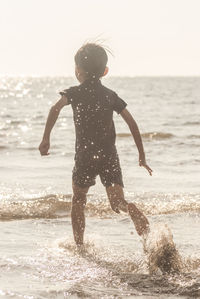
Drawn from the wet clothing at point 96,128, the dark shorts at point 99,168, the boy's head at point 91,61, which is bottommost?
the dark shorts at point 99,168

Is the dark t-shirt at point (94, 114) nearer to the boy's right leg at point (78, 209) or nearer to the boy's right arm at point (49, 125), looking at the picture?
the boy's right arm at point (49, 125)

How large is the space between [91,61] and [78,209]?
4.01ft

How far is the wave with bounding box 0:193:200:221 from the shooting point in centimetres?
704

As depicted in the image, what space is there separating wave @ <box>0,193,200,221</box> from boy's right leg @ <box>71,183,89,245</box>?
5.38ft

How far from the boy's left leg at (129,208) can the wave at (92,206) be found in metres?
1.97

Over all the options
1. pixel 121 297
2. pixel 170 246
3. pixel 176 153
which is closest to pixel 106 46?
pixel 170 246

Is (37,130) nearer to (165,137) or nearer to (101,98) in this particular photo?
(165,137)

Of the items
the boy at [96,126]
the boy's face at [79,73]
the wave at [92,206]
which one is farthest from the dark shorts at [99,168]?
the wave at [92,206]

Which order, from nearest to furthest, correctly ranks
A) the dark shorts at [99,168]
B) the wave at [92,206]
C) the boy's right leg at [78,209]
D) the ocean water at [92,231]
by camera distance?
the ocean water at [92,231] < the dark shorts at [99,168] < the boy's right leg at [78,209] < the wave at [92,206]

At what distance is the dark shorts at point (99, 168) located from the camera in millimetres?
5043

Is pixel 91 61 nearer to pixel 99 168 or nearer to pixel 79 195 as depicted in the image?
pixel 99 168

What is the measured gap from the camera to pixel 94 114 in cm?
503

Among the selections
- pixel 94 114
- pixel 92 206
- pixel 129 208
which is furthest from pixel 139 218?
pixel 92 206

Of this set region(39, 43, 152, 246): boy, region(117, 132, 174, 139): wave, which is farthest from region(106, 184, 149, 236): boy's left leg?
region(117, 132, 174, 139): wave
